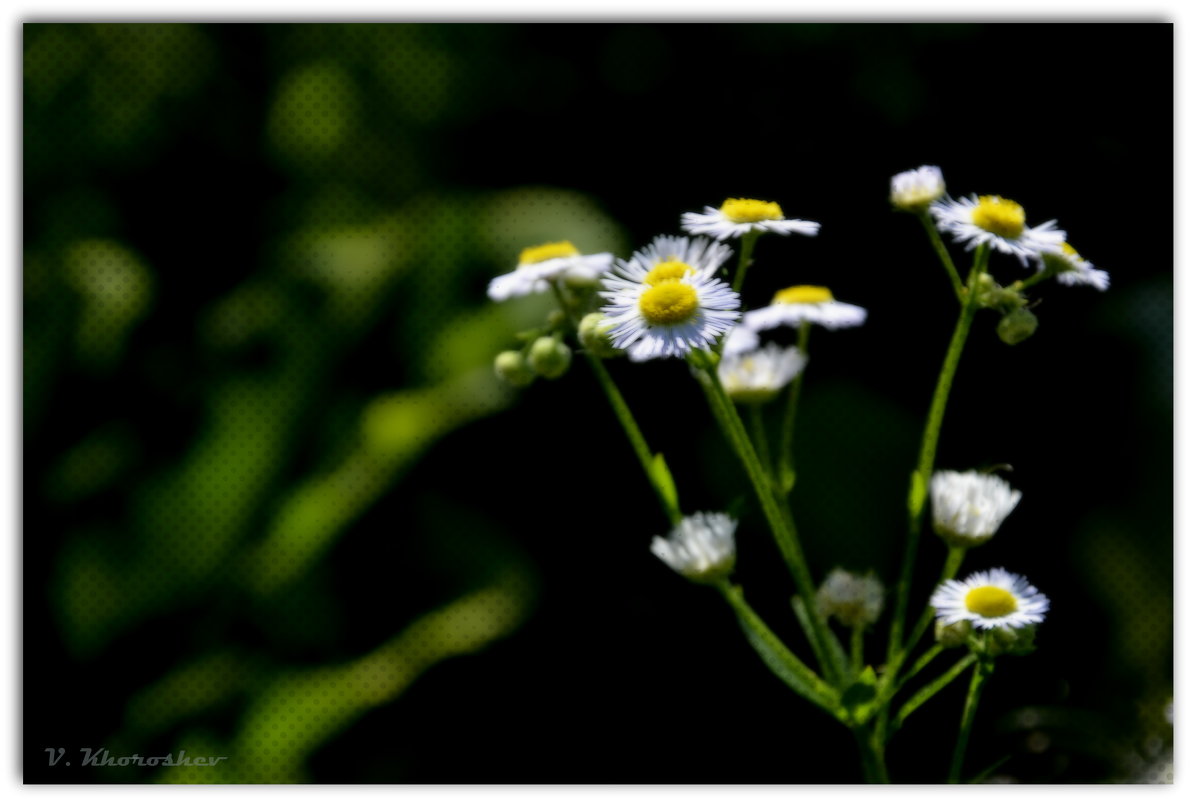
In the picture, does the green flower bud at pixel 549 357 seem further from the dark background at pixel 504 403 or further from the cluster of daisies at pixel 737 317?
the dark background at pixel 504 403

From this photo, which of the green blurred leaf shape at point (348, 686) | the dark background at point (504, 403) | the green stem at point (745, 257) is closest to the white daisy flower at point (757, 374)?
the green stem at point (745, 257)

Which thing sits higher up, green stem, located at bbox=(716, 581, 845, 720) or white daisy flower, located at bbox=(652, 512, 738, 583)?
white daisy flower, located at bbox=(652, 512, 738, 583)

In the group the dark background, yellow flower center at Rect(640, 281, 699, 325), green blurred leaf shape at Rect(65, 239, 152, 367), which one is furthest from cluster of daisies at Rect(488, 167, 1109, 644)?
green blurred leaf shape at Rect(65, 239, 152, 367)

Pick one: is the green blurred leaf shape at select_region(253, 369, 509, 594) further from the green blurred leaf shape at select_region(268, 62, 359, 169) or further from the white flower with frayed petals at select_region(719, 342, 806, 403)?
the white flower with frayed petals at select_region(719, 342, 806, 403)

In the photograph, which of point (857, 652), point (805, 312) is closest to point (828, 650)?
point (857, 652)

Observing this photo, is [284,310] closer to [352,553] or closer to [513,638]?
[352,553]

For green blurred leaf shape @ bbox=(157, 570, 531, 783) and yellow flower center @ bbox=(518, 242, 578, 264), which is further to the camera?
green blurred leaf shape @ bbox=(157, 570, 531, 783)

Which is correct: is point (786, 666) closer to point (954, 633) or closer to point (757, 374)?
point (954, 633)
